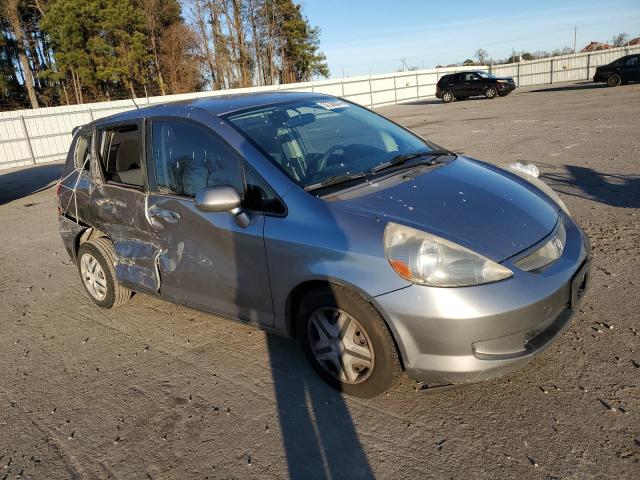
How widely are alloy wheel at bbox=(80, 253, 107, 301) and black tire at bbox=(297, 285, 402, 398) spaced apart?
2.46m

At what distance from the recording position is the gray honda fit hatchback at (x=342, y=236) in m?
2.54

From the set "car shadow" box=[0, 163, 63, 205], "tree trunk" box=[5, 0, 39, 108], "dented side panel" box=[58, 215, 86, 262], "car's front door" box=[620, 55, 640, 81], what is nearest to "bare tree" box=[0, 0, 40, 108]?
"tree trunk" box=[5, 0, 39, 108]

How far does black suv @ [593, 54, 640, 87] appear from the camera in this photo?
25781 mm

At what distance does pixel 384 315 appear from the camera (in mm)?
2617

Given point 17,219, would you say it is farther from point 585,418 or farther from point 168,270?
point 585,418

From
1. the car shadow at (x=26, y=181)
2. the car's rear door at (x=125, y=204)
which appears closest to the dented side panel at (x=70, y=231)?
the car's rear door at (x=125, y=204)

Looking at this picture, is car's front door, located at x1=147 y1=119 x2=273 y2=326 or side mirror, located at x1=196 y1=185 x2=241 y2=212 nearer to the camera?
side mirror, located at x1=196 y1=185 x2=241 y2=212

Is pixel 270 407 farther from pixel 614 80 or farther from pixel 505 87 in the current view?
pixel 614 80

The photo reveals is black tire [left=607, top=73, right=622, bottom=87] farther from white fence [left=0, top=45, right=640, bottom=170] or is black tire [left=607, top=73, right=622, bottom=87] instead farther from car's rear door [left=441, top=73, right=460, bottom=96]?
white fence [left=0, top=45, right=640, bottom=170]

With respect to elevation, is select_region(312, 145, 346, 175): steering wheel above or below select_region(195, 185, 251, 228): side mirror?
above

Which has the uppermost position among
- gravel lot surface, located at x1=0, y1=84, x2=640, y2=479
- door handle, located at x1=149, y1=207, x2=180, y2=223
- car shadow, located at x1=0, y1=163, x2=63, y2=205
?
door handle, located at x1=149, y1=207, x2=180, y2=223

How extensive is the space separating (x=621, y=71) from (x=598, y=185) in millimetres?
23771

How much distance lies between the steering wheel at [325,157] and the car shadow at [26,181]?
1165 centimetres

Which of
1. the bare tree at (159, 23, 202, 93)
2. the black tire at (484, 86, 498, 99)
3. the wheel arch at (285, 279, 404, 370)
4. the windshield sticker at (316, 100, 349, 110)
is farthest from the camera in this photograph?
the bare tree at (159, 23, 202, 93)
